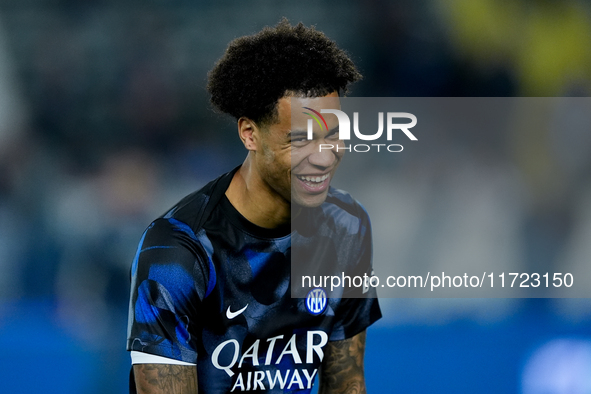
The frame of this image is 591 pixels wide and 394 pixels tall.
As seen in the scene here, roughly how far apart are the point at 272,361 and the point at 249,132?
0.86 metres

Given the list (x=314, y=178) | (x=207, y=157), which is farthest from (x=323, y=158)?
(x=207, y=157)

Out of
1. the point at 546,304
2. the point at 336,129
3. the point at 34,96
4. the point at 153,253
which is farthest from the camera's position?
the point at 34,96

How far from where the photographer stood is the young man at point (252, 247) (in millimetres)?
1983

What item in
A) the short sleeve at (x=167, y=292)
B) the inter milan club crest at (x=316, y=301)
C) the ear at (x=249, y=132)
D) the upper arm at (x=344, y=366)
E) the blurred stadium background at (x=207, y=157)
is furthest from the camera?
the blurred stadium background at (x=207, y=157)

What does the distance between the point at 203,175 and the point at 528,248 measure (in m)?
2.68

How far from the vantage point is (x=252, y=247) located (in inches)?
84.6

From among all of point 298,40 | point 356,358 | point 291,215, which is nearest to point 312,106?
point 298,40

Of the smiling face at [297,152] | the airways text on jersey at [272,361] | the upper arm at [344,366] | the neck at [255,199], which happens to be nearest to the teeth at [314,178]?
the smiling face at [297,152]

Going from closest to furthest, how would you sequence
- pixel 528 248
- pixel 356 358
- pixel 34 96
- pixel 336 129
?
1. pixel 336 129
2. pixel 356 358
3. pixel 528 248
4. pixel 34 96

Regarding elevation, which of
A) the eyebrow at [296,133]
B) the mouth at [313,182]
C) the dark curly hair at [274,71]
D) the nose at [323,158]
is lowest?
the mouth at [313,182]

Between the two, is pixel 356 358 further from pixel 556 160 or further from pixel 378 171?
pixel 556 160

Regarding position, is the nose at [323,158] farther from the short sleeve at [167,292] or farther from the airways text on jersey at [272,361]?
the airways text on jersey at [272,361]

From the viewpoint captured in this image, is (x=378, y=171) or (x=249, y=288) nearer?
(x=249, y=288)

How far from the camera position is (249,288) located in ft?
7.13
